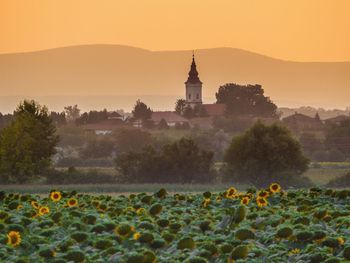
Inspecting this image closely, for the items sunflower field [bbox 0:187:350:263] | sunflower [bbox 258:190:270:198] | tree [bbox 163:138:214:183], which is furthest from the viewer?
tree [bbox 163:138:214:183]

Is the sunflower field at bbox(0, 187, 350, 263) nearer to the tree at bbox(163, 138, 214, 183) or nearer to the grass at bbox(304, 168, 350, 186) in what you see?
the tree at bbox(163, 138, 214, 183)

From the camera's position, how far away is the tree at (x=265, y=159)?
3278 inches

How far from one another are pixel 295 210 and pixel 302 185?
67.2 meters

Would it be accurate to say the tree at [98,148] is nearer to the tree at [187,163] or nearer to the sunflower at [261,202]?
the tree at [187,163]

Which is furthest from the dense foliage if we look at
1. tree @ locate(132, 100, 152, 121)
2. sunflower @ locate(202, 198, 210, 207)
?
tree @ locate(132, 100, 152, 121)

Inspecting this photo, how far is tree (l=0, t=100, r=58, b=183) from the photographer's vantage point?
85.2m

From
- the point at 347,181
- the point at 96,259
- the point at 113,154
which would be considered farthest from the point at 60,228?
the point at 113,154

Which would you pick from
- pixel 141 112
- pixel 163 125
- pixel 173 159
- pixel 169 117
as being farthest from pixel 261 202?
pixel 169 117

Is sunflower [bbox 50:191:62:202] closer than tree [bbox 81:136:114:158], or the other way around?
sunflower [bbox 50:191:62:202]

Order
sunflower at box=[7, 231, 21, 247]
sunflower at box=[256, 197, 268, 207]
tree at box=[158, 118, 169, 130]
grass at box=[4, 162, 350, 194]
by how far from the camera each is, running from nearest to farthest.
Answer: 1. sunflower at box=[7, 231, 21, 247]
2. sunflower at box=[256, 197, 268, 207]
3. grass at box=[4, 162, 350, 194]
4. tree at box=[158, 118, 169, 130]

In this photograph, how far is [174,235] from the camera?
40.6 ft

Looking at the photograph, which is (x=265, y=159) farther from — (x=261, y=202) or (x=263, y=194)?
(x=261, y=202)

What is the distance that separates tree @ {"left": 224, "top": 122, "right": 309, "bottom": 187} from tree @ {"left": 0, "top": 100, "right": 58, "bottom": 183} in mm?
14409

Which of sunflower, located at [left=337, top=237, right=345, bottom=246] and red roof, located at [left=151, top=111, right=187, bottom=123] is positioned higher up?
red roof, located at [left=151, top=111, right=187, bottom=123]
